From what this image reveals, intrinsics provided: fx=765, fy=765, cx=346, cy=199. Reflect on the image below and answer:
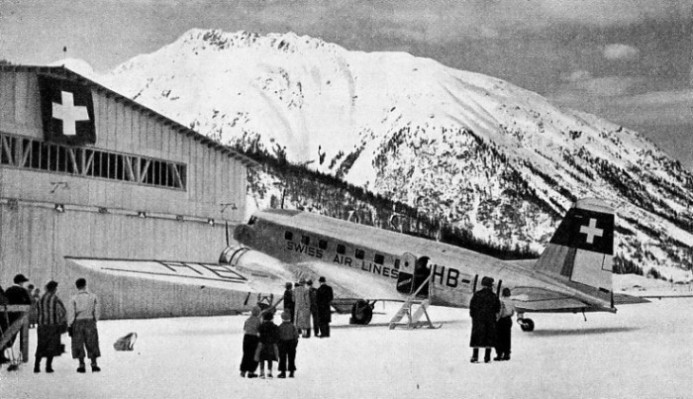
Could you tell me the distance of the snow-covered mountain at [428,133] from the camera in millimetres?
23406

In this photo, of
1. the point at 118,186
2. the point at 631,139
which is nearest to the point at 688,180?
the point at 631,139

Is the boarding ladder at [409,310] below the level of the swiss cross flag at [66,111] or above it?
below

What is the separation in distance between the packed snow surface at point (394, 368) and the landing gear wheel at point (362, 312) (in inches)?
82.1

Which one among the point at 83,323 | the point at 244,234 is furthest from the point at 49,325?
the point at 244,234

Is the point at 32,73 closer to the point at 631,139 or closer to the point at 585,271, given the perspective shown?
the point at 585,271

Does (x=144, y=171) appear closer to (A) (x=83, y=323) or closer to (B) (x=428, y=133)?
(A) (x=83, y=323)

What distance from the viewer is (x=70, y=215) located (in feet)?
70.8

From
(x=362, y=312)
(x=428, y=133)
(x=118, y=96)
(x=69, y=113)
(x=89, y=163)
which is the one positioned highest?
(x=428, y=133)

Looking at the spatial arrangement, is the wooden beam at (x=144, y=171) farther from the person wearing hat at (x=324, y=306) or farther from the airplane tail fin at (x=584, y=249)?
the airplane tail fin at (x=584, y=249)

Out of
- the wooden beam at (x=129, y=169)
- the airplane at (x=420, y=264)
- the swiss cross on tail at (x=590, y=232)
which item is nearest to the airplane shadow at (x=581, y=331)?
the airplane at (x=420, y=264)

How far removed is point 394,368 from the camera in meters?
14.6

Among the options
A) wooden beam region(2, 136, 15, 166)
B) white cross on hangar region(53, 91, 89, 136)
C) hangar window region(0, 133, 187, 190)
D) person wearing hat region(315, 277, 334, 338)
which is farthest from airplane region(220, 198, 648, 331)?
wooden beam region(2, 136, 15, 166)

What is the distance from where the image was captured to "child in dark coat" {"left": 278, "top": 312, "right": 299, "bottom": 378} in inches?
509

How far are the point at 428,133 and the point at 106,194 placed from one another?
18.0 m
